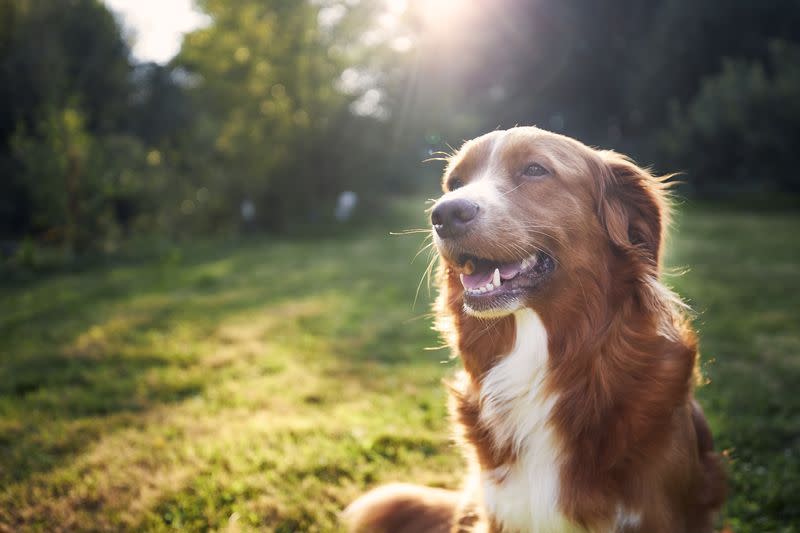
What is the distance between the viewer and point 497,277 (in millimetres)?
2391

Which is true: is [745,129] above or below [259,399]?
above

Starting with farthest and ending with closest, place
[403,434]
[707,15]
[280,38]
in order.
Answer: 1. [707,15]
2. [280,38]
3. [403,434]

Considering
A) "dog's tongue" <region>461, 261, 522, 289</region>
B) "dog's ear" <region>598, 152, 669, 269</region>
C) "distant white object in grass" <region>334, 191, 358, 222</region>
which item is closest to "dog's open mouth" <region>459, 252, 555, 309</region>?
"dog's tongue" <region>461, 261, 522, 289</region>

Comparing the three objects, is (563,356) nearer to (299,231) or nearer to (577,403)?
(577,403)

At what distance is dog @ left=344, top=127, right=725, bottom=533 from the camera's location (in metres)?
2.06

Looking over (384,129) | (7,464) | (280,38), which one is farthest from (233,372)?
(384,129)

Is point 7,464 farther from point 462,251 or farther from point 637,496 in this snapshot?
point 637,496

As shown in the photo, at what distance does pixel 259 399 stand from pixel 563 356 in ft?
9.85

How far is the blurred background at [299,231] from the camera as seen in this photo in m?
3.54

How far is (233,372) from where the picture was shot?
5180mm

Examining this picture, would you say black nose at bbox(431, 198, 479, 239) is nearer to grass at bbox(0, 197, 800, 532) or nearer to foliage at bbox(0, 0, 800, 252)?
grass at bbox(0, 197, 800, 532)

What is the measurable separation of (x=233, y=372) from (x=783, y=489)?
417 cm

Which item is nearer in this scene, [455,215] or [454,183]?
[455,215]

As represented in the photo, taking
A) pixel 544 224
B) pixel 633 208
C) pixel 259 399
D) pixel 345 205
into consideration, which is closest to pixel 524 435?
pixel 544 224
